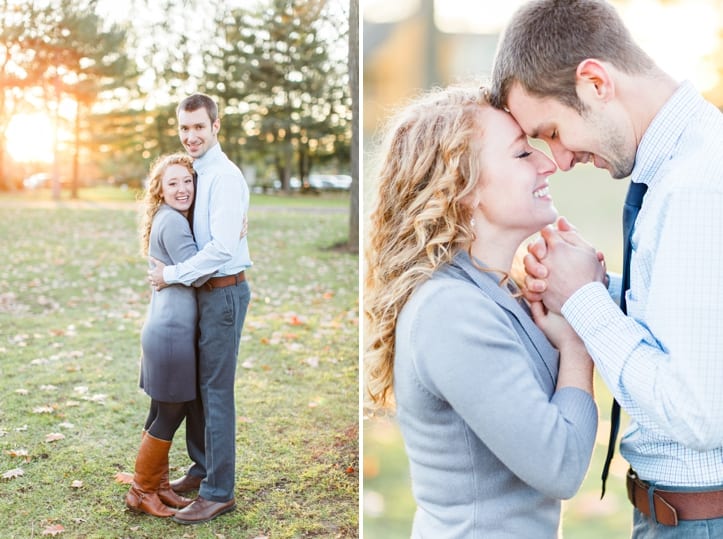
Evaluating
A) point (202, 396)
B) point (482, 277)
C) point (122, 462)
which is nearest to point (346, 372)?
point (202, 396)

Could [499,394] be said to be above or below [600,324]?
below

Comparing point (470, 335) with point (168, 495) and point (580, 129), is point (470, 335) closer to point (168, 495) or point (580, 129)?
point (580, 129)

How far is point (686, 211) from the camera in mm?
1278

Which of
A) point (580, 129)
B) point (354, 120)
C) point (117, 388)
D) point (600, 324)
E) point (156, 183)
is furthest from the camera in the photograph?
point (354, 120)

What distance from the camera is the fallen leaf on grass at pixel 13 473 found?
8.27ft

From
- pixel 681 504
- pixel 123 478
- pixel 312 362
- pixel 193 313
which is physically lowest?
pixel 123 478

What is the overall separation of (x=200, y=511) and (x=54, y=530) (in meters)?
0.47

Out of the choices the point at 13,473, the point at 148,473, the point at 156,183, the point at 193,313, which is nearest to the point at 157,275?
the point at 193,313

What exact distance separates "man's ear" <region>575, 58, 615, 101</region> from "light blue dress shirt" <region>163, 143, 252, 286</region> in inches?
53.7

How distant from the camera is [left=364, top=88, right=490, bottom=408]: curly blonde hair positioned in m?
1.51

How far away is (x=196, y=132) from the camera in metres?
2.54

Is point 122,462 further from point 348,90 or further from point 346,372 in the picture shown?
point 348,90

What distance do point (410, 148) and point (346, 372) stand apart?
1.74m

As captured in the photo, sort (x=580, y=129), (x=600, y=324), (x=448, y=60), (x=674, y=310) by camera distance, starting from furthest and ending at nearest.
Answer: (x=448, y=60) < (x=580, y=129) < (x=600, y=324) < (x=674, y=310)
